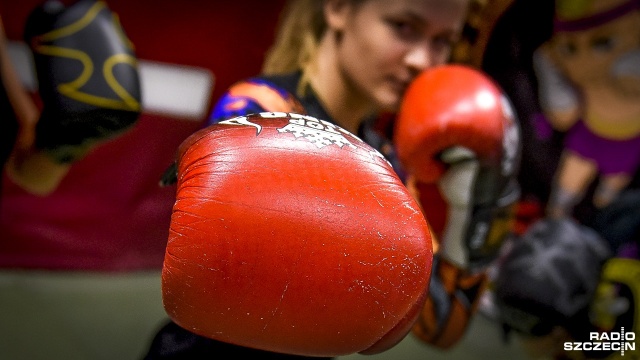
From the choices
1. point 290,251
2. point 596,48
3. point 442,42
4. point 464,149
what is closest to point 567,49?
Result: point 596,48

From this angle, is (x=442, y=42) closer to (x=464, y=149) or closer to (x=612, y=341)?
(x=464, y=149)

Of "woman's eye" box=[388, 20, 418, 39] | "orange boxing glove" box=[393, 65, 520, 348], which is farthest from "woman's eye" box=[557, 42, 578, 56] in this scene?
"woman's eye" box=[388, 20, 418, 39]

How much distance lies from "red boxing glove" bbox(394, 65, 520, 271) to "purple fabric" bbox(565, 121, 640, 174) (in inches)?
27.8

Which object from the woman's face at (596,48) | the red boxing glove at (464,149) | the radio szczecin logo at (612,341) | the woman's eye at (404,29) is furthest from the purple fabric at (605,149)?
the woman's eye at (404,29)

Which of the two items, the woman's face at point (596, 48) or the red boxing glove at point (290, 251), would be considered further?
the woman's face at point (596, 48)

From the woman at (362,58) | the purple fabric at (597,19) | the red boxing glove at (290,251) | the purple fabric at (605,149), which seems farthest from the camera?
the purple fabric at (605,149)

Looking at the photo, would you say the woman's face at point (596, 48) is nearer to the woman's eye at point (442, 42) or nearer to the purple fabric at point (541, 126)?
the purple fabric at point (541, 126)

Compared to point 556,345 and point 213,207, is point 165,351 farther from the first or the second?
point 556,345

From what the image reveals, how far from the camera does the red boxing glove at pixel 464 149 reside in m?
0.98

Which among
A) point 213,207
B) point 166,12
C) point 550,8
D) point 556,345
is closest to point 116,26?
point 166,12

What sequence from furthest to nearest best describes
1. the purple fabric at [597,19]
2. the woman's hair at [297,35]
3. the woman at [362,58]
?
1. the purple fabric at [597,19]
2. the woman's hair at [297,35]
3. the woman at [362,58]

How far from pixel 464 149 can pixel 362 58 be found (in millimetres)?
261

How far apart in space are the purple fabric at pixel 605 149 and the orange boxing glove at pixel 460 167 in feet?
2.20

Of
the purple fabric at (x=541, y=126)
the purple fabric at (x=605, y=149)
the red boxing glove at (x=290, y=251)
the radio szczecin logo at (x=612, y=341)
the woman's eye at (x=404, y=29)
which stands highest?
the woman's eye at (x=404, y=29)
